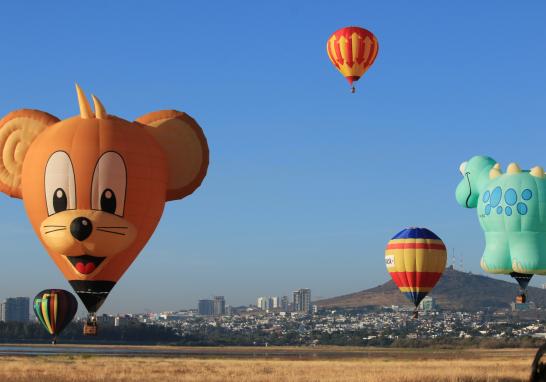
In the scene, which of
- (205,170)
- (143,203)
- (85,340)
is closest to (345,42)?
(205,170)

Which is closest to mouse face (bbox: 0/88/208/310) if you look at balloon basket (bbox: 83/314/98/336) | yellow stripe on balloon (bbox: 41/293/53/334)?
balloon basket (bbox: 83/314/98/336)

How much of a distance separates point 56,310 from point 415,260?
66.7ft

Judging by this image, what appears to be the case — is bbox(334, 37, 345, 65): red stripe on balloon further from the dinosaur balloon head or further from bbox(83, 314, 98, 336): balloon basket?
bbox(83, 314, 98, 336): balloon basket

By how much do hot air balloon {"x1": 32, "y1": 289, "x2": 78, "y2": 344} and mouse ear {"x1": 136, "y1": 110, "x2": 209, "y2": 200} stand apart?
75.4ft

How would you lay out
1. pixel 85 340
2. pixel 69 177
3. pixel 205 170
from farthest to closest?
1. pixel 85 340
2. pixel 205 170
3. pixel 69 177

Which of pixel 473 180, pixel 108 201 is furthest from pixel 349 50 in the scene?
pixel 108 201

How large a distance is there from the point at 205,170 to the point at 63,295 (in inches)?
946

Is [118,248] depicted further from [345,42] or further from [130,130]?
[345,42]

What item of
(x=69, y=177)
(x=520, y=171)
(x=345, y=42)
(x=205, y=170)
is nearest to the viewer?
(x=69, y=177)

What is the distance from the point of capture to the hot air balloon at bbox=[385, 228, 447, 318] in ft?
185

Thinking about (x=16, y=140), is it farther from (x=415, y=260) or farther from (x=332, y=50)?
(x=415, y=260)

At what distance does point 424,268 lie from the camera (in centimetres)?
5653

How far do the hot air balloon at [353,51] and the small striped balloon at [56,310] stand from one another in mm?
20204

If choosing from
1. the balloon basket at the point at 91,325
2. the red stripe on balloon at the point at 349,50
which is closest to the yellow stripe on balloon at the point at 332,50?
the red stripe on balloon at the point at 349,50
